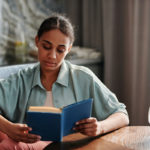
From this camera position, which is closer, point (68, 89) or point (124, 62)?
point (68, 89)

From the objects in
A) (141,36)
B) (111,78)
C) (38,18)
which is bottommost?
(111,78)

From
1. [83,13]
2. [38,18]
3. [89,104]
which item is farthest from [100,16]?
[89,104]

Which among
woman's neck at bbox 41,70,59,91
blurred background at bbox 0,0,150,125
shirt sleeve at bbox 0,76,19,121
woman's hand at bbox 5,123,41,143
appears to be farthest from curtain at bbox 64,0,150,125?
woman's hand at bbox 5,123,41,143

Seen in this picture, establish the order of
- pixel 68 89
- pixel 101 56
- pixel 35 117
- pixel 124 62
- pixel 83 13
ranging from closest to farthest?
pixel 35 117 < pixel 68 89 < pixel 124 62 < pixel 101 56 < pixel 83 13

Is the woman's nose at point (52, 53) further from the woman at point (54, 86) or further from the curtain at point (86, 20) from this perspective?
the curtain at point (86, 20)

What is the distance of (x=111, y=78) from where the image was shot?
116 inches

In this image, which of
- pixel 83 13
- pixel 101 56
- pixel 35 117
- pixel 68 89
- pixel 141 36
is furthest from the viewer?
pixel 83 13

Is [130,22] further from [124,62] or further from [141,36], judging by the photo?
[124,62]

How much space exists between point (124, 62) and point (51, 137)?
5.64ft

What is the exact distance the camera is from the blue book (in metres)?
1.16

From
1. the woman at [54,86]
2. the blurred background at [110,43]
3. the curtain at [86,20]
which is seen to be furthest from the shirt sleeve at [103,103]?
the curtain at [86,20]

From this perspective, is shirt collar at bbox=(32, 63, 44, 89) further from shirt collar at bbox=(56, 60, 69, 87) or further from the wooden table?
the wooden table

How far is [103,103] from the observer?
1647 millimetres

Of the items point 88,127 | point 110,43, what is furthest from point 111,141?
point 110,43
